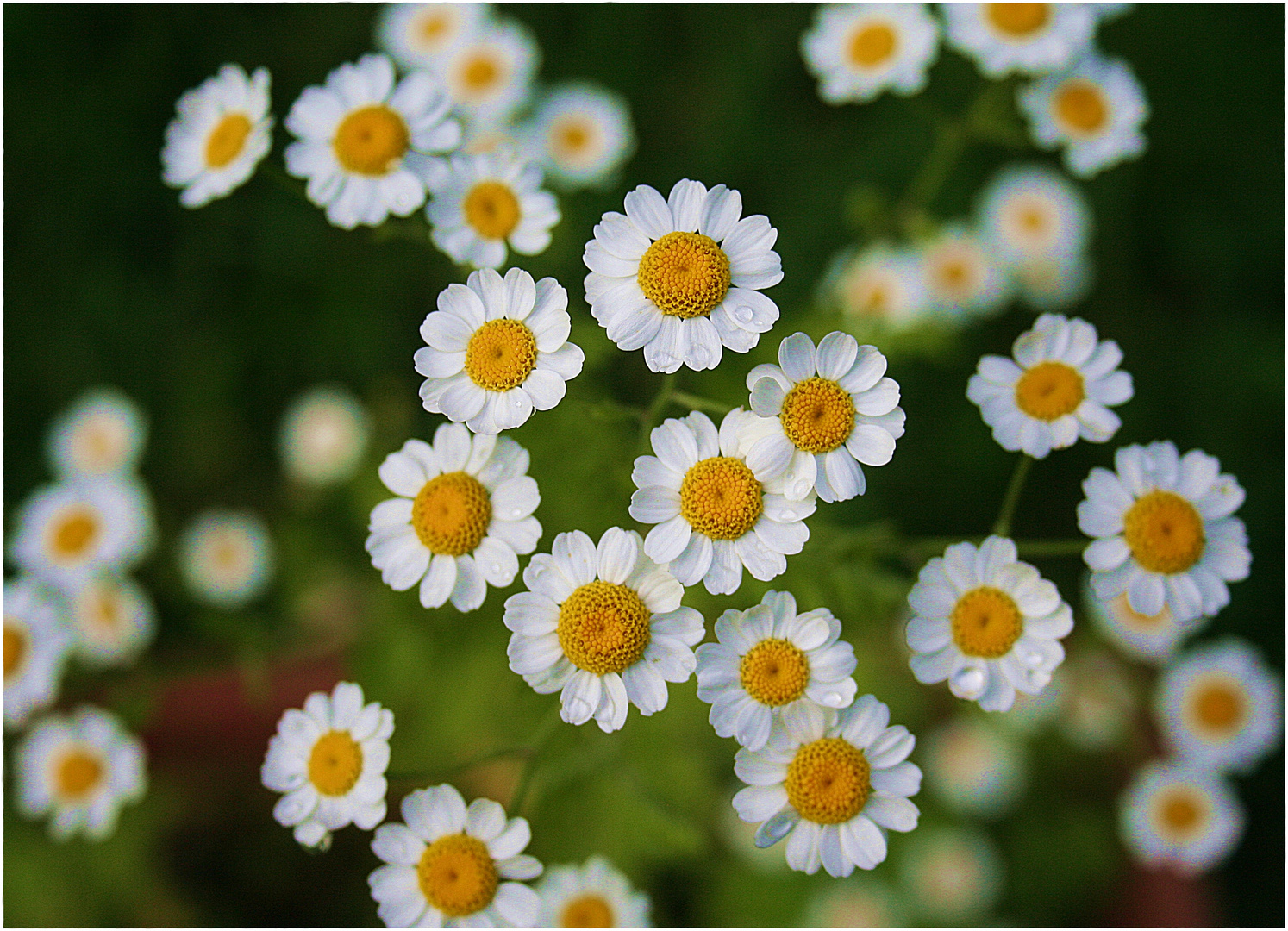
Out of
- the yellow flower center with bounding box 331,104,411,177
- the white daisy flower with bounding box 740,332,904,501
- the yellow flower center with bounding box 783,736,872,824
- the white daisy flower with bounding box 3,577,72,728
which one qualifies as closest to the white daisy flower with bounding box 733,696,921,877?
the yellow flower center with bounding box 783,736,872,824

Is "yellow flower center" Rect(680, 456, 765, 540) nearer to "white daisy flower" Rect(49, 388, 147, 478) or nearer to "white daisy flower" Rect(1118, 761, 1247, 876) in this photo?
"white daisy flower" Rect(1118, 761, 1247, 876)

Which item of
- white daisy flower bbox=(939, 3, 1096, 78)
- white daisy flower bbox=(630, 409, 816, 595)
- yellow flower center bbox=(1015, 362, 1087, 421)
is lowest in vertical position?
white daisy flower bbox=(630, 409, 816, 595)

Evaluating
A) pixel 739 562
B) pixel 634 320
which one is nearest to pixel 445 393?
pixel 634 320

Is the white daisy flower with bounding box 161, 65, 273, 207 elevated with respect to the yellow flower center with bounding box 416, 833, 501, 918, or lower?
elevated

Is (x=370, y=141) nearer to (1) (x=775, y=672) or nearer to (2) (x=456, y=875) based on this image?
(1) (x=775, y=672)

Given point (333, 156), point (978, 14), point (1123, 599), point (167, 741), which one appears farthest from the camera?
point (167, 741)

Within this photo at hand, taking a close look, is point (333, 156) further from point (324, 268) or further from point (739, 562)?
point (324, 268)

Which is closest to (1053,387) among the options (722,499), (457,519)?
(722,499)
